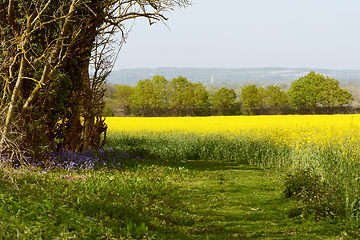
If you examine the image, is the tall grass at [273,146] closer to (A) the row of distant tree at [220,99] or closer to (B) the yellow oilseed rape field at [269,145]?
(B) the yellow oilseed rape field at [269,145]

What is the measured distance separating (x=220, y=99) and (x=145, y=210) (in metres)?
56.8

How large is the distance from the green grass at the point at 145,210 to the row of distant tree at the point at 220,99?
45528 millimetres

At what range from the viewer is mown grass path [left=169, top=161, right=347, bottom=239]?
4.78 meters

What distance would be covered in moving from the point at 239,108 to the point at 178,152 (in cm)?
5110

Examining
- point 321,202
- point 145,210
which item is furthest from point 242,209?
point 145,210

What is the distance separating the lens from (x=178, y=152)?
40.6ft

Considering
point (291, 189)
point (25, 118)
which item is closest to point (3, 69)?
point (25, 118)

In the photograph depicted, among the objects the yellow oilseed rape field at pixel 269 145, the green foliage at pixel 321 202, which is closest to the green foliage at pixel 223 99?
the yellow oilseed rape field at pixel 269 145

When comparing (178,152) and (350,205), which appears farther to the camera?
(178,152)

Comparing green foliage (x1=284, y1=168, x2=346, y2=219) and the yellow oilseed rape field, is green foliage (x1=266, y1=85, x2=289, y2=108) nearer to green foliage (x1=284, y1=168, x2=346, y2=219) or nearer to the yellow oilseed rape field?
the yellow oilseed rape field

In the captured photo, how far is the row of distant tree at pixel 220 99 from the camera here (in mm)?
53781

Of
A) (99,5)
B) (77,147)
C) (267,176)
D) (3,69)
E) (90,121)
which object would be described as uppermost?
(99,5)

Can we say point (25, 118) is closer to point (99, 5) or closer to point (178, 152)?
point (99, 5)

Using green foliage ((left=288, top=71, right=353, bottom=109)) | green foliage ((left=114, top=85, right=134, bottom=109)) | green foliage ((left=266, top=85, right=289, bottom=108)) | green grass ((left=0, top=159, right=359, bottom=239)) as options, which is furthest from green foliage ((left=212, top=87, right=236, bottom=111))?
green grass ((left=0, top=159, right=359, bottom=239))
